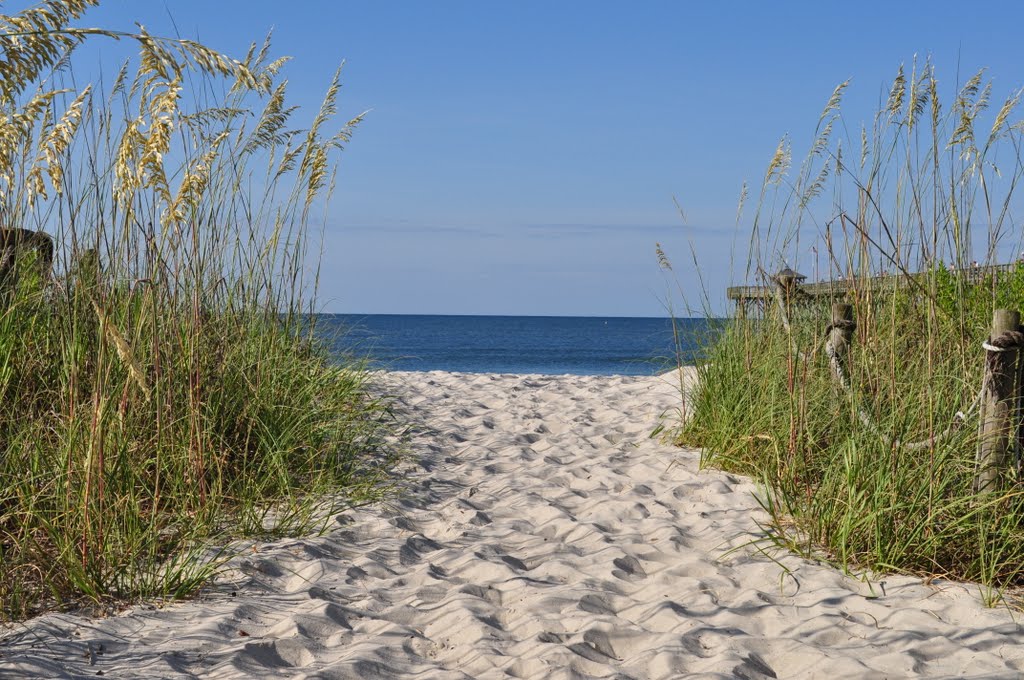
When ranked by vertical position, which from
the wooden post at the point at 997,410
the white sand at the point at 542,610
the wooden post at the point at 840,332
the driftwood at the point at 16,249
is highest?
the driftwood at the point at 16,249

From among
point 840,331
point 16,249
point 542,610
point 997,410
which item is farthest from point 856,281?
point 16,249

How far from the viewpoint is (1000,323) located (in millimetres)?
3322

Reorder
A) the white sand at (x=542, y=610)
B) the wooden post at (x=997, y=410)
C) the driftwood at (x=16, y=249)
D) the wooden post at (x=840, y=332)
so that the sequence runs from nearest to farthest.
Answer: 1. the white sand at (x=542, y=610)
2. the wooden post at (x=997, y=410)
3. the driftwood at (x=16, y=249)
4. the wooden post at (x=840, y=332)

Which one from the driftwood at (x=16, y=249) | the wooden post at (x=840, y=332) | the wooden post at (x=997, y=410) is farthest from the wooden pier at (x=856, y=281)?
the driftwood at (x=16, y=249)

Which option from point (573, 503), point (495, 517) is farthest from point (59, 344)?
point (573, 503)

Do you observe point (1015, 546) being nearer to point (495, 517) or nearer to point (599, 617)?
point (599, 617)

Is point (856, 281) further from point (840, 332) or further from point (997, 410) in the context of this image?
point (997, 410)

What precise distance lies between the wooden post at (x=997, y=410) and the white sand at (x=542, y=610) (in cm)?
43

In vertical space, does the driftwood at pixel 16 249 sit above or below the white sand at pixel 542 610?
above

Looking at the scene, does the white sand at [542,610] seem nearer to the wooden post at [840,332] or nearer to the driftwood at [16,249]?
the wooden post at [840,332]

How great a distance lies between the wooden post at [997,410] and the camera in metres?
3.25

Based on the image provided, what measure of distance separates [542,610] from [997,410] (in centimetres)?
183

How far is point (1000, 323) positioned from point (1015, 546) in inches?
32.0

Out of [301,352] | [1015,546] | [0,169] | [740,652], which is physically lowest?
[740,652]
